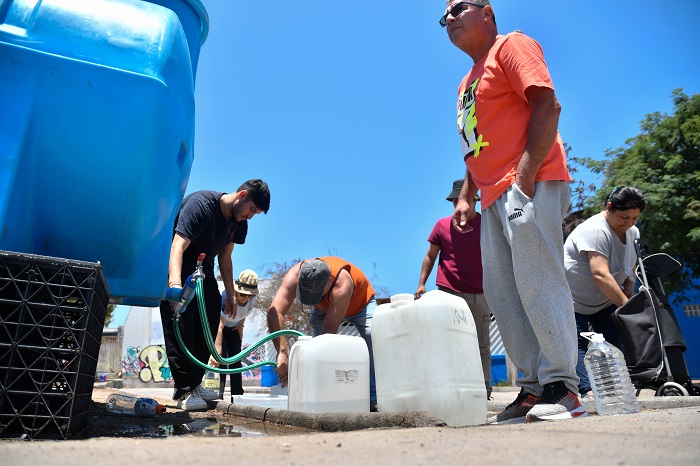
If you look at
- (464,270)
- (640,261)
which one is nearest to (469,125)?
(464,270)

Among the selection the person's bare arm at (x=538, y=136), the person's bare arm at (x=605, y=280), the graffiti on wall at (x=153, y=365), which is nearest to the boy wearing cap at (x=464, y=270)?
the person's bare arm at (x=605, y=280)

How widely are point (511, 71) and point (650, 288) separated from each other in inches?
99.2

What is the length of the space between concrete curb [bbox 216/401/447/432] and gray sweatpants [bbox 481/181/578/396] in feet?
2.15

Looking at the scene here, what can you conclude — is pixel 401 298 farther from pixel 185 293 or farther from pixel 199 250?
pixel 199 250

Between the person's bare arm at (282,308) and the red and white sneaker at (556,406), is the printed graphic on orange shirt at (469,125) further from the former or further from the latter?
the person's bare arm at (282,308)

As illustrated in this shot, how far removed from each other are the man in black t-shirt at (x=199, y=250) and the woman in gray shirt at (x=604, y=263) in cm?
234

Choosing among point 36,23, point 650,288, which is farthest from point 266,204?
point 650,288

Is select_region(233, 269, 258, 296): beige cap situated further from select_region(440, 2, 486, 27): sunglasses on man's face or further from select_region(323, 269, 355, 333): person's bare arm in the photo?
select_region(440, 2, 486, 27): sunglasses on man's face

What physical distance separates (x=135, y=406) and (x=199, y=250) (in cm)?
117

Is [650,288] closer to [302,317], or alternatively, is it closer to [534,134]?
[534,134]

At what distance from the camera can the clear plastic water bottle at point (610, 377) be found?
9.06 ft

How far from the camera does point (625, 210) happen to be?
3.78m

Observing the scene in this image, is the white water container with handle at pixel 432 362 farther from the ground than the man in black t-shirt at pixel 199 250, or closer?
closer

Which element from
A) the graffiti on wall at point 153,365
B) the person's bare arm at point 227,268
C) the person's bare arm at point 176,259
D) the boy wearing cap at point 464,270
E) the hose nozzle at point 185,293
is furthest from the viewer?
the graffiti on wall at point 153,365
